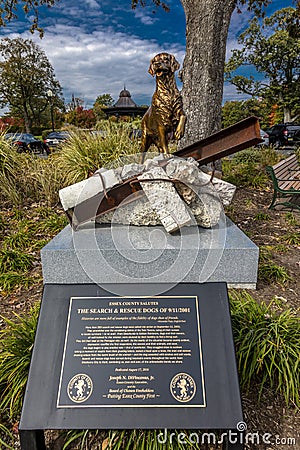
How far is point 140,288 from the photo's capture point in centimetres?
205

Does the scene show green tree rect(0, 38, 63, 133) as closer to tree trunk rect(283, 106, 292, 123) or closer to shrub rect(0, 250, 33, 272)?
tree trunk rect(283, 106, 292, 123)

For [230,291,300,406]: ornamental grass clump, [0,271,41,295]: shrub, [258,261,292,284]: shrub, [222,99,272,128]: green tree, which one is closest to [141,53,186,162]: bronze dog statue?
[258,261,292,284]: shrub

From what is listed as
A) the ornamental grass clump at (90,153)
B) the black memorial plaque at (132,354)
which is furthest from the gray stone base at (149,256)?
the ornamental grass clump at (90,153)

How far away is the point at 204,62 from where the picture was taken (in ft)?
19.4

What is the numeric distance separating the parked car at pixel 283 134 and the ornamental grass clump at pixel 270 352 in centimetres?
2144

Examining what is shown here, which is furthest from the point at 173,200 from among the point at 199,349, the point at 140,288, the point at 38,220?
the point at 38,220

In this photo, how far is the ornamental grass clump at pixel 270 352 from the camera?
2051 millimetres

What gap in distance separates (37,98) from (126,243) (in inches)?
1549

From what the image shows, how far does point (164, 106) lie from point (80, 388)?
8.65ft

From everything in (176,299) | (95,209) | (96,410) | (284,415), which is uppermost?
(95,209)

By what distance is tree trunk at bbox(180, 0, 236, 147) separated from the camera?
5844 mm

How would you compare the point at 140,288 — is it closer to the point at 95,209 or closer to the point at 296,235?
the point at 95,209

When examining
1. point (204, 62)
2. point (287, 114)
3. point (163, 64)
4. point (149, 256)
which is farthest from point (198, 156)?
point (287, 114)

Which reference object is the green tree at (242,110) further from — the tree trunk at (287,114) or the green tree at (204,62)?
the green tree at (204,62)
